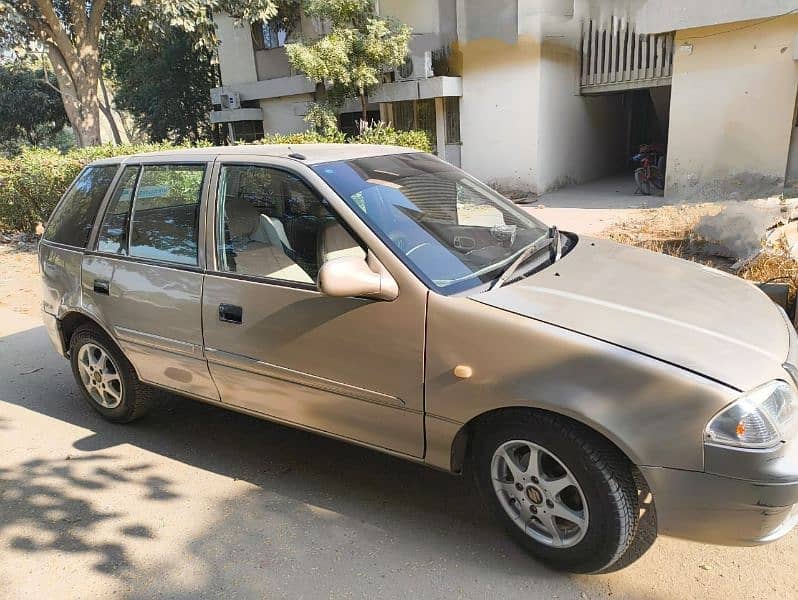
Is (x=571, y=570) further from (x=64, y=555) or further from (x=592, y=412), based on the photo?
(x=64, y=555)

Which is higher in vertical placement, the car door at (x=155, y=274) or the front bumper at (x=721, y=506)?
the car door at (x=155, y=274)

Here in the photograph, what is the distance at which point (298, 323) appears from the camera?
9.27 ft

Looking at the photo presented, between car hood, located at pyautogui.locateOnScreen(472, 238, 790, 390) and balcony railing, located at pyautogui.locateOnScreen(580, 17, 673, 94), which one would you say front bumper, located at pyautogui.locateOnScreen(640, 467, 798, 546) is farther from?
balcony railing, located at pyautogui.locateOnScreen(580, 17, 673, 94)

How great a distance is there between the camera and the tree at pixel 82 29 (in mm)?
13086

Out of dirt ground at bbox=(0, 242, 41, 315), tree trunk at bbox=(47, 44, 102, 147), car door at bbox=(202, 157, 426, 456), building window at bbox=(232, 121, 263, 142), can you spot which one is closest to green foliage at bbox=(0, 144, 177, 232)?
dirt ground at bbox=(0, 242, 41, 315)

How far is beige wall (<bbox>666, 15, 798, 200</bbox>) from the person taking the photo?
33.4ft

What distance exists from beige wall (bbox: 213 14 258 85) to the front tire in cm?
1838

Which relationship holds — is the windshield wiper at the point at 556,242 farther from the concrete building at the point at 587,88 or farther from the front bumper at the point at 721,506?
the concrete building at the point at 587,88

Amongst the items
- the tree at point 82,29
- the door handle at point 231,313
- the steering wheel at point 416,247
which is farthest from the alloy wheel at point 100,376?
the tree at point 82,29

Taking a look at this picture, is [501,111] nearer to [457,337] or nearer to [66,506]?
[457,337]

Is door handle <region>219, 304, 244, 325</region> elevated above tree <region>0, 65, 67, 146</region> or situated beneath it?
situated beneath

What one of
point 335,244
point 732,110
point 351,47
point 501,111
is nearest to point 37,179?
point 351,47

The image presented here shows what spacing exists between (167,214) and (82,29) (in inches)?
523

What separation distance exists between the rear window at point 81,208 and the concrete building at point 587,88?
10.7 m
